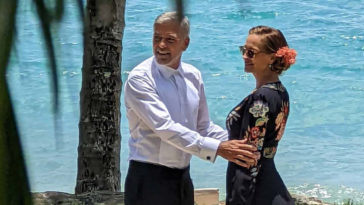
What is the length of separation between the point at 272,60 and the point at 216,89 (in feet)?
49.9

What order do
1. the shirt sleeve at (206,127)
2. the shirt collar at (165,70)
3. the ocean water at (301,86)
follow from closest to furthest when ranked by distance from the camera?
the shirt collar at (165,70)
the shirt sleeve at (206,127)
the ocean water at (301,86)

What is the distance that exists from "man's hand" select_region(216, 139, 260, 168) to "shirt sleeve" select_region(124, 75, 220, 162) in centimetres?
3

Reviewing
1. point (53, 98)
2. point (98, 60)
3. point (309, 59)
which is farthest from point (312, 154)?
point (53, 98)

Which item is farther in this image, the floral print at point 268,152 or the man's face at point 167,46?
the floral print at point 268,152

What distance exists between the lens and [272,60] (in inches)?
139

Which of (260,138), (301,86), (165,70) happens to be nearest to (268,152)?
(260,138)

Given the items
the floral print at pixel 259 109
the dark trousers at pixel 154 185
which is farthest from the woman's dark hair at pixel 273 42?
the dark trousers at pixel 154 185

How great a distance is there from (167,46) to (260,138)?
52cm

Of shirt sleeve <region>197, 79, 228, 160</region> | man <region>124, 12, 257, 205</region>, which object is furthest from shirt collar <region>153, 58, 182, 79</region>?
shirt sleeve <region>197, 79, 228, 160</region>

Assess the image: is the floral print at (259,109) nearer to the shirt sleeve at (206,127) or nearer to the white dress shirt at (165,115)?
the white dress shirt at (165,115)

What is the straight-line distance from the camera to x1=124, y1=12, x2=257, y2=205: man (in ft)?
11.1

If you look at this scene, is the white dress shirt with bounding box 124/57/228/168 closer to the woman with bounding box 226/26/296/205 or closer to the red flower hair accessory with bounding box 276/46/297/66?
the woman with bounding box 226/26/296/205

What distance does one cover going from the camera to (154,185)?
3.45 metres

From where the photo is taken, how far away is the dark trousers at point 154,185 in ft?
11.3
